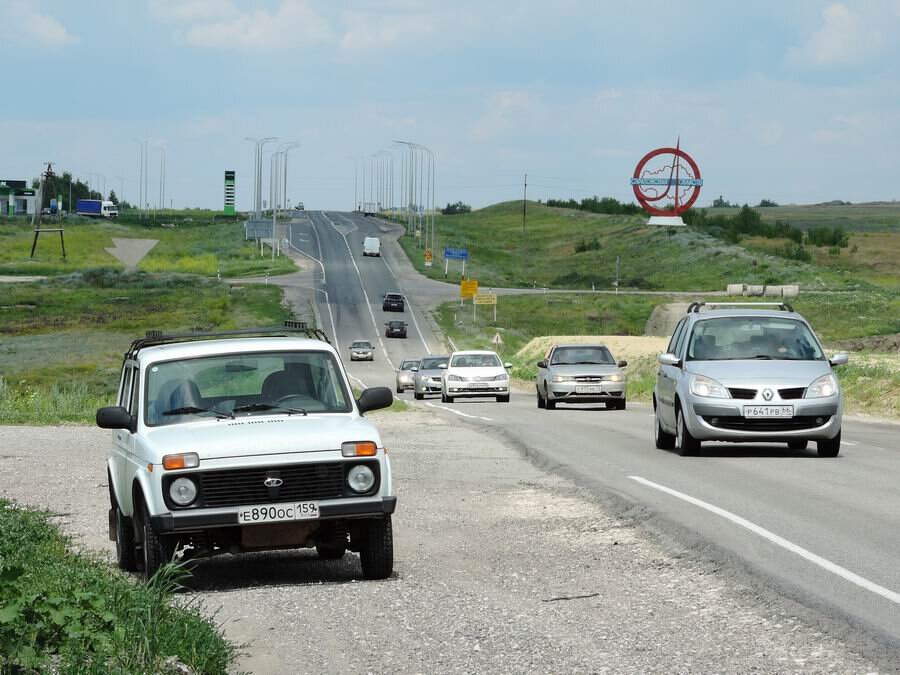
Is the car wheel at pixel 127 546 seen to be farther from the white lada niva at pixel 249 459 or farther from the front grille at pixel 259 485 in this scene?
the front grille at pixel 259 485

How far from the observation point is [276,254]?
146 metres

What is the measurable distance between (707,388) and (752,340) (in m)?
1.38

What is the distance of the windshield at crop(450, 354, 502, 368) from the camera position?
135 feet

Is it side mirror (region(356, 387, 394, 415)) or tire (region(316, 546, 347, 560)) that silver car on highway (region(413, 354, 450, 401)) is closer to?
tire (region(316, 546, 347, 560))

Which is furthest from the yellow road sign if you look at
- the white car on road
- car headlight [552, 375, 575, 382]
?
car headlight [552, 375, 575, 382]

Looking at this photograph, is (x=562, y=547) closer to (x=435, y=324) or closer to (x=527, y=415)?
(x=527, y=415)

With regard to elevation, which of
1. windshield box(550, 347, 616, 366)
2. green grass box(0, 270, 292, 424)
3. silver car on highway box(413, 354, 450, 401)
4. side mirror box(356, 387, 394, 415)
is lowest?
green grass box(0, 270, 292, 424)

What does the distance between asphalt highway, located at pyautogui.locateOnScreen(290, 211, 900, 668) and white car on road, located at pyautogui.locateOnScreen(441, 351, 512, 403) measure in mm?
7370

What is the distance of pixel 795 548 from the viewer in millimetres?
10391

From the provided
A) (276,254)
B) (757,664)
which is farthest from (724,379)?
(276,254)

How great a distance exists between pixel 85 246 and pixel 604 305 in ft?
250

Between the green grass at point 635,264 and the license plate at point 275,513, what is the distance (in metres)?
115

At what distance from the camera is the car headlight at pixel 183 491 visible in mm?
9172

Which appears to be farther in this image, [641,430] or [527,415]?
[527,415]
